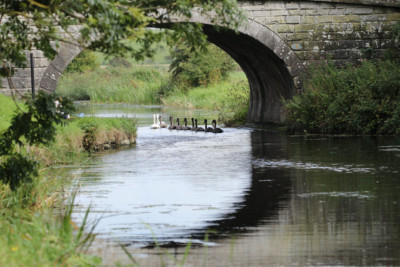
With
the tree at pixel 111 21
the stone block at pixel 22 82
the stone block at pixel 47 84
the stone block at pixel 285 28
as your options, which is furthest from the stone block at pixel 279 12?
the tree at pixel 111 21

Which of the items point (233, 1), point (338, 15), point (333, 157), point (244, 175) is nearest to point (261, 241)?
point (233, 1)

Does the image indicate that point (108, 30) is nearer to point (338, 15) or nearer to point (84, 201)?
point (84, 201)

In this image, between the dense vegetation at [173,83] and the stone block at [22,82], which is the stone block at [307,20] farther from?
the dense vegetation at [173,83]

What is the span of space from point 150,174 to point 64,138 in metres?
2.80

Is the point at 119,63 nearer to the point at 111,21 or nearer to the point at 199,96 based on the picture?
the point at 199,96

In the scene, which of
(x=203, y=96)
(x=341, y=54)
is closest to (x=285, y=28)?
(x=341, y=54)

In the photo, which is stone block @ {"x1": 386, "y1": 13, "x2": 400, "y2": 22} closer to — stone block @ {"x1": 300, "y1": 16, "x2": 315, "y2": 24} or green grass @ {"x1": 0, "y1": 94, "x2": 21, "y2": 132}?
stone block @ {"x1": 300, "y1": 16, "x2": 315, "y2": 24}

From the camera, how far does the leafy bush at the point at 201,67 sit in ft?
145

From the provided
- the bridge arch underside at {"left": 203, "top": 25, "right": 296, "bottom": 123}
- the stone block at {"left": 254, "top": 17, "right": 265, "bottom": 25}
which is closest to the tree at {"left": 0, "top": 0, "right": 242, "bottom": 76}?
the bridge arch underside at {"left": 203, "top": 25, "right": 296, "bottom": 123}

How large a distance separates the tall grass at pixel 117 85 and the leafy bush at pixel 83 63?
0.82 meters

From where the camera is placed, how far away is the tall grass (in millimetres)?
46281

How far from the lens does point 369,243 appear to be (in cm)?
730

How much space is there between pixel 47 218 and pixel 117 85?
1719 inches

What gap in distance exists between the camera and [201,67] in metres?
44.3
